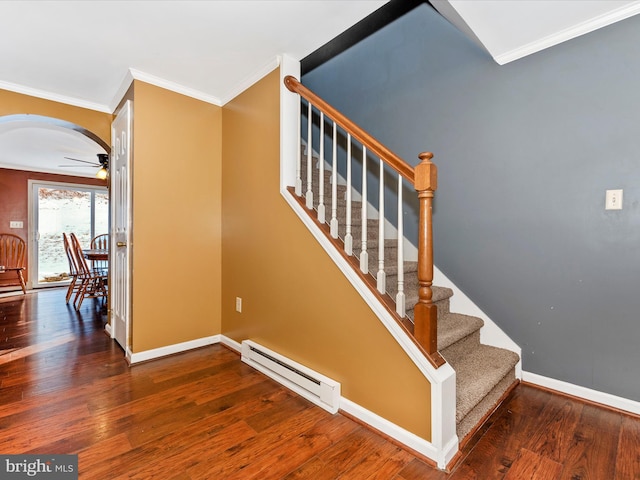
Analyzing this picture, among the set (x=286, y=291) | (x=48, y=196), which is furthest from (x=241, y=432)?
(x=48, y=196)

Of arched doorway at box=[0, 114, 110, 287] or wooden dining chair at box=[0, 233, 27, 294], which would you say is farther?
wooden dining chair at box=[0, 233, 27, 294]

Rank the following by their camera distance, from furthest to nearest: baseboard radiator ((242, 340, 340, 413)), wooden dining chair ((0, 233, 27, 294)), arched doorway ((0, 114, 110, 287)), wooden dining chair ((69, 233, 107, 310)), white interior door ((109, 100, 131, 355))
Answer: wooden dining chair ((0, 233, 27, 294)) → arched doorway ((0, 114, 110, 287)) → wooden dining chair ((69, 233, 107, 310)) → white interior door ((109, 100, 131, 355)) → baseboard radiator ((242, 340, 340, 413))

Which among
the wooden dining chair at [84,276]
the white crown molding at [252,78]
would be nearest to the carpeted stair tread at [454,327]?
the white crown molding at [252,78]

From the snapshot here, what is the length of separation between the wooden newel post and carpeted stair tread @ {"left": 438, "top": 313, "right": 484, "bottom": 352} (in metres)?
0.35

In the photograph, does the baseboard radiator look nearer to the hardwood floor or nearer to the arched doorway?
the hardwood floor

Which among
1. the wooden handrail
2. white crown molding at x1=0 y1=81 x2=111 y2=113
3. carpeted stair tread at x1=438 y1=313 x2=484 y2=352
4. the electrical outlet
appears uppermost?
white crown molding at x1=0 y1=81 x2=111 y2=113

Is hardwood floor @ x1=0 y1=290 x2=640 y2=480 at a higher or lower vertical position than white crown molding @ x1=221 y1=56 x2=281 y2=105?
lower

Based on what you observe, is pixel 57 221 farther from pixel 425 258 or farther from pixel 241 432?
pixel 425 258

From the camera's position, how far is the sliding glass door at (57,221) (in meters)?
5.89

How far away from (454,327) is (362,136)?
132cm

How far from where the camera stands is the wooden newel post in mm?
1401

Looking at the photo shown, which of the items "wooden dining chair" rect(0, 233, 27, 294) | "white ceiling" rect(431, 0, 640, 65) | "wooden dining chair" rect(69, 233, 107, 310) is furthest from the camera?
"wooden dining chair" rect(0, 233, 27, 294)

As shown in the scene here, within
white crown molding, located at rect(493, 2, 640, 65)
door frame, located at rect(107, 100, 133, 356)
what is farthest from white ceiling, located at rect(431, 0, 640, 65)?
door frame, located at rect(107, 100, 133, 356)

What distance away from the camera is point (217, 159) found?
291 centimetres
